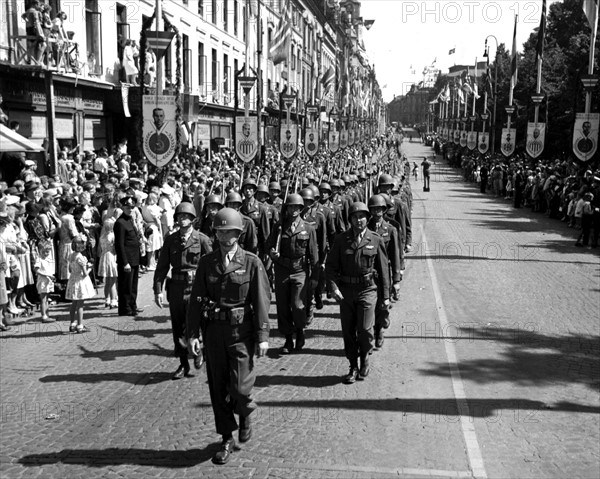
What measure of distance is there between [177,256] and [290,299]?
72.1 inches

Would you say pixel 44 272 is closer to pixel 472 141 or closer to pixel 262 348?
pixel 262 348

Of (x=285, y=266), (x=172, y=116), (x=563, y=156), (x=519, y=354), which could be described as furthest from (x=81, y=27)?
(x=563, y=156)

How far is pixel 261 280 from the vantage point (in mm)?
5879

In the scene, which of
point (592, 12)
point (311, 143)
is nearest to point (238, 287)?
point (592, 12)

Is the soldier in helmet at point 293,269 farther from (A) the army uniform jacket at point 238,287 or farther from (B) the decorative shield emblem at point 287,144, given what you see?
(B) the decorative shield emblem at point 287,144

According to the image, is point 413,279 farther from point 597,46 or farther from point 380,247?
point 597,46

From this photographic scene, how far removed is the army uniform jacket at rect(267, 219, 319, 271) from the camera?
9000mm

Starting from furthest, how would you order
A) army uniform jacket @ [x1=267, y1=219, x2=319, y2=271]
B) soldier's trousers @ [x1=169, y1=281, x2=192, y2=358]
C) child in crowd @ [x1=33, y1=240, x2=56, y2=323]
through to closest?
1. child in crowd @ [x1=33, y1=240, x2=56, y2=323]
2. army uniform jacket @ [x1=267, y1=219, x2=319, y2=271]
3. soldier's trousers @ [x1=169, y1=281, x2=192, y2=358]

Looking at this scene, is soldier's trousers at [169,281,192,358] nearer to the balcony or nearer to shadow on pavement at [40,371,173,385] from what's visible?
shadow on pavement at [40,371,173,385]

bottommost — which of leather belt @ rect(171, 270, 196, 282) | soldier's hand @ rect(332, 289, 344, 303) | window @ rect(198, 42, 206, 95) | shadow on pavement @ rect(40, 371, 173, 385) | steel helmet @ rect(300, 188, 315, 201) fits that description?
shadow on pavement @ rect(40, 371, 173, 385)

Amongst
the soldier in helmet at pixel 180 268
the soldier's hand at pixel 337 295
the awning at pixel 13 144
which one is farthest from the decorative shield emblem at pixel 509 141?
the awning at pixel 13 144

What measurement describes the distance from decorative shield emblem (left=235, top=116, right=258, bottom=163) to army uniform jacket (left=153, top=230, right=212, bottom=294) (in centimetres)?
1470

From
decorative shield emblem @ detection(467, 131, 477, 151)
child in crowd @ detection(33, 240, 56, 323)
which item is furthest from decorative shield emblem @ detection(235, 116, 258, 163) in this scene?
decorative shield emblem @ detection(467, 131, 477, 151)

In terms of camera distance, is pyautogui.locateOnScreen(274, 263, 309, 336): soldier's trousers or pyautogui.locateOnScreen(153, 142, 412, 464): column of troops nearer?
pyautogui.locateOnScreen(153, 142, 412, 464): column of troops
